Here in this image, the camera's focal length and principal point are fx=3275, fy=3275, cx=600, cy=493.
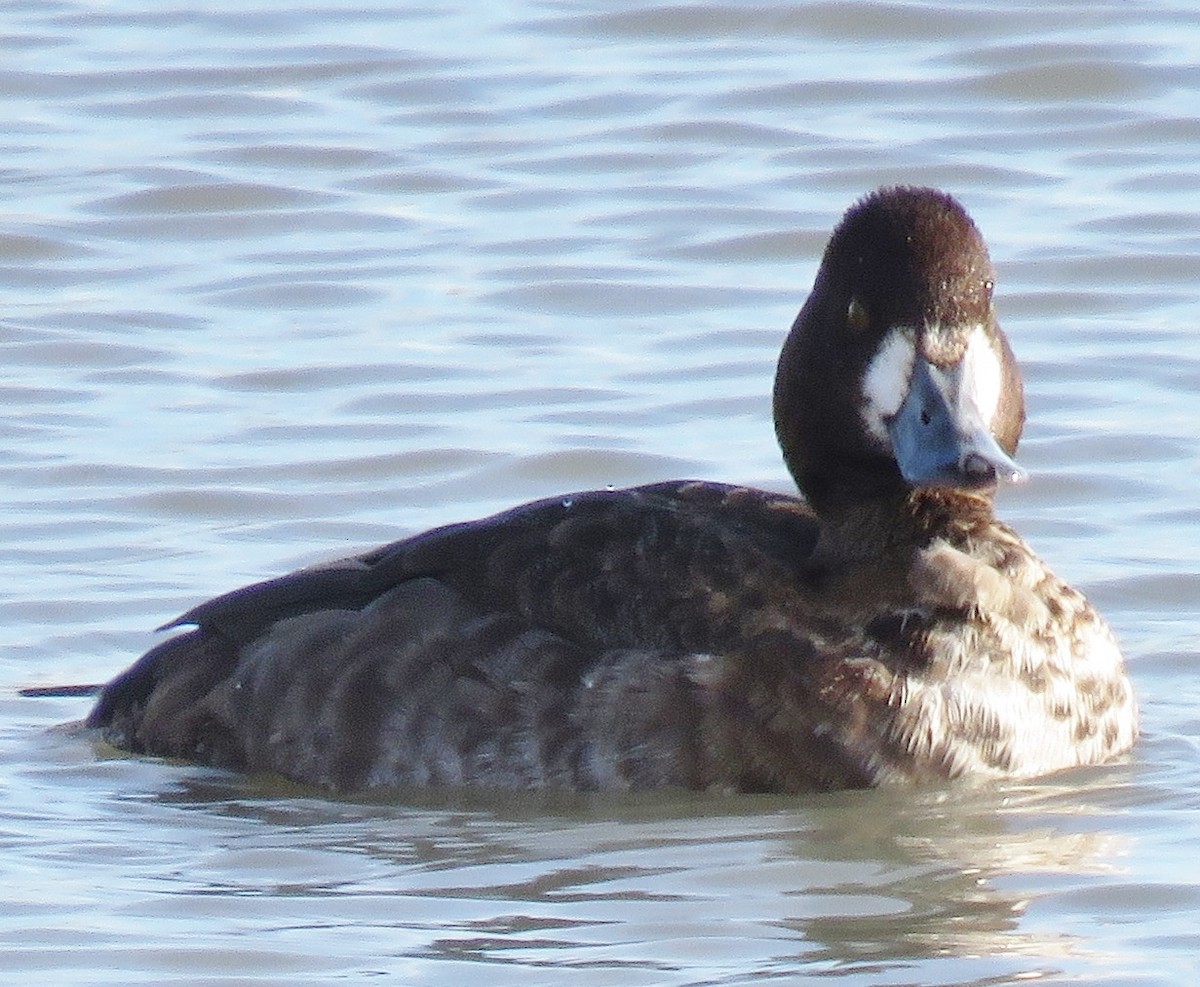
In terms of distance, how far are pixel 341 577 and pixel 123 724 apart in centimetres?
59

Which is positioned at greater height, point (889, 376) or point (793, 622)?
point (889, 376)

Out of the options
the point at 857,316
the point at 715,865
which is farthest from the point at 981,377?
the point at 715,865

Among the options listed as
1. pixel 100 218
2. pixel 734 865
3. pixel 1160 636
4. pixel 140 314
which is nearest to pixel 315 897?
pixel 734 865

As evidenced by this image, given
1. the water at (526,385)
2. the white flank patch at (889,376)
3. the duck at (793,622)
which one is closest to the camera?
the water at (526,385)

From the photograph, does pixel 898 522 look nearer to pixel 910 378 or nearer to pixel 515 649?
pixel 910 378

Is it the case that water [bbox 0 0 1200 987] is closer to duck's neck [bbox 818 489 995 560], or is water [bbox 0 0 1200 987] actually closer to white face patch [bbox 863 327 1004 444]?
duck's neck [bbox 818 489 995 560]

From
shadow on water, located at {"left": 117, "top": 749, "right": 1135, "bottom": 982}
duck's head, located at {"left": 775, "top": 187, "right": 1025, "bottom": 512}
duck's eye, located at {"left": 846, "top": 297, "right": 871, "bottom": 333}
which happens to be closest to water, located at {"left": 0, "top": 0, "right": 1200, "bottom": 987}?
shadow on water, located at {"left": 117, "top": 749, "right": 1135, "bottom": 982}

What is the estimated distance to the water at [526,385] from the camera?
5.55 metres

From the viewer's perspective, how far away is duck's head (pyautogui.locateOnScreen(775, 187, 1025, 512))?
622 cm

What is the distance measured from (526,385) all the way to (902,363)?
2861 millimetres

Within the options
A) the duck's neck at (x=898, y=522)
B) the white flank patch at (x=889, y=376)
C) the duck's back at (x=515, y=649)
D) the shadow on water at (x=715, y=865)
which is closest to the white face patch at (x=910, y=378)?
the white flank patch at (x=889, y=376)

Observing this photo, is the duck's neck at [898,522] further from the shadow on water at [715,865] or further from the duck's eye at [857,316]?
the shadow on water at [715,865]

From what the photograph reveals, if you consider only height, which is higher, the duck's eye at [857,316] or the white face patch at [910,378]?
the duck's eye at [857,316]

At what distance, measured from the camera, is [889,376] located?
6336 mm
